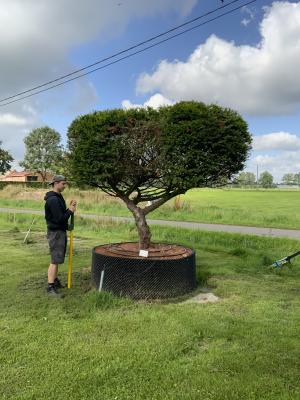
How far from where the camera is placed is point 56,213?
23.0 ft

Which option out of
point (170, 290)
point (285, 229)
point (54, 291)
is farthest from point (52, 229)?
point (285, 229)

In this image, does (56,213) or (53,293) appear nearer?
(53,293)

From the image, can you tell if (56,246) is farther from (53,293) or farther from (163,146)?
(163,146)

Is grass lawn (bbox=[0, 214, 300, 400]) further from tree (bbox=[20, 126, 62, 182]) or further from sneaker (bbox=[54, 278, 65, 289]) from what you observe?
tree (bbox=[20, 126, 62, 182])

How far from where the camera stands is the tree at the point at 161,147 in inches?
276

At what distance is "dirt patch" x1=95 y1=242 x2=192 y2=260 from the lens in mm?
7301

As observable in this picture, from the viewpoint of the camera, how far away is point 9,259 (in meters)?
10.2

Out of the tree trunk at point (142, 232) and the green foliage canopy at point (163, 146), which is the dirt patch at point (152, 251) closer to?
the tree trunk at point (142, 232)

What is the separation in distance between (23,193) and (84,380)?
42919mm

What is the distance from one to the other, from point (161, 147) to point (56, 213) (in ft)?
6.32

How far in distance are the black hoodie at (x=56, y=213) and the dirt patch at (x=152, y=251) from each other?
2.77ft

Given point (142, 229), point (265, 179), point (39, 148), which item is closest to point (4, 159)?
point (39, 148)

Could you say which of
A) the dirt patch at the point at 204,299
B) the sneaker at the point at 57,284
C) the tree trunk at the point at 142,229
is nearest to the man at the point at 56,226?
the sneaker at the point at 57,284

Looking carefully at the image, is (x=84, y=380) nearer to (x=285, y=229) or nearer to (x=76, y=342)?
(x=76, y=342)
